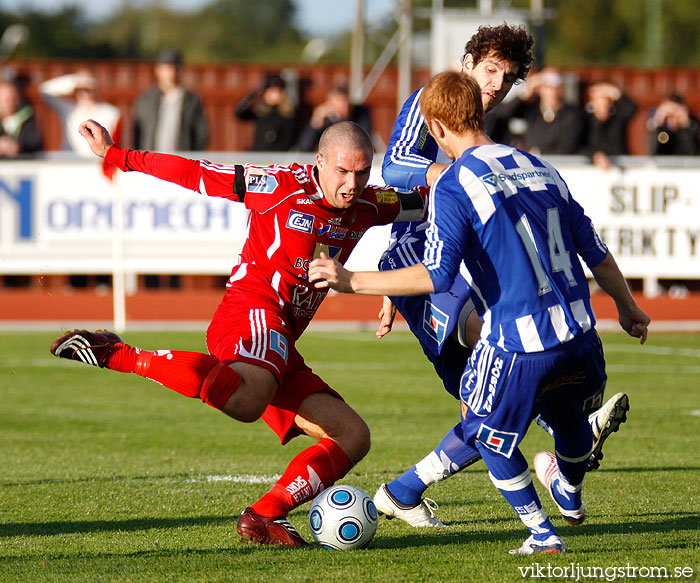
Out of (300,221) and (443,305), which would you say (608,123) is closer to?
(443,305)

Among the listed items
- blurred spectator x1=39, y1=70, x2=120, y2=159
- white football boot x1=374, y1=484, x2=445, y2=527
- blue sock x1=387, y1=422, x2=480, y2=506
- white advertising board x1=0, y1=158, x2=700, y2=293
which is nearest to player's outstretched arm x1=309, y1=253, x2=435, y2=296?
blue sock x1=387, y1=422, x2=480, y2=506

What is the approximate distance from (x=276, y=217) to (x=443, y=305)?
0.92 m

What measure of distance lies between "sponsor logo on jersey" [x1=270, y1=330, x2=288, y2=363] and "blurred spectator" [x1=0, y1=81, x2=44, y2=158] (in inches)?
428

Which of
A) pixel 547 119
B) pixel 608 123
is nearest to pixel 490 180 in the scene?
pixel 547 119

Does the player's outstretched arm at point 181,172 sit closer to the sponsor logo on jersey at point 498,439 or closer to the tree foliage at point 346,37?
the sponsor logo on jersey at point 498,439

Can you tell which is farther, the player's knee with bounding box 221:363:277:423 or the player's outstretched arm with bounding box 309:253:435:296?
the player's knee with bounding box 221:363:277:423

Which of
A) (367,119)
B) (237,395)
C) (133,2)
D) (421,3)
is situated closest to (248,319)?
(237,395)

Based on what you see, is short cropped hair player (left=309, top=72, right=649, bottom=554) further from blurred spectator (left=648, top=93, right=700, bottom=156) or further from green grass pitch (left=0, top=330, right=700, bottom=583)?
blurred spectator (left=648, top=93, right=700, bottom=156)

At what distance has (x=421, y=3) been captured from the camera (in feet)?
219

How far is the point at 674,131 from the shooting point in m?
15.6

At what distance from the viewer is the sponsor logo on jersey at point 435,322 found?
5398 mm

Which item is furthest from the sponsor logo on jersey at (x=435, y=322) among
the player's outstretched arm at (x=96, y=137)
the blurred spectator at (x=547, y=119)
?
the blurred spectator at (x=547, y=119)

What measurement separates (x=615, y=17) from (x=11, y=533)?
67665mm

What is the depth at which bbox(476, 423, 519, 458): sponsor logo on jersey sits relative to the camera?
175 inches
